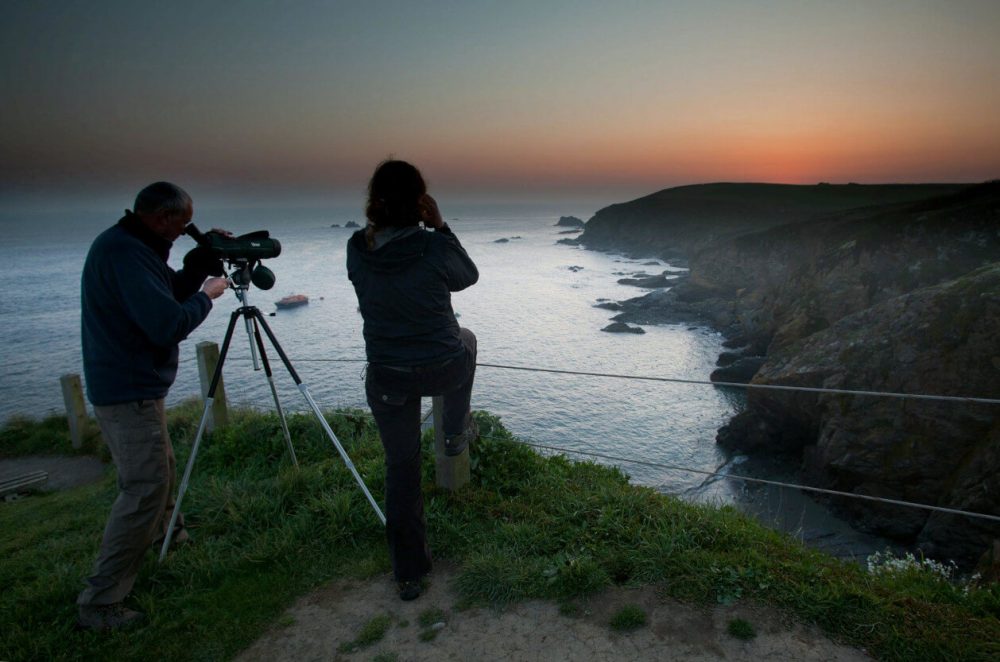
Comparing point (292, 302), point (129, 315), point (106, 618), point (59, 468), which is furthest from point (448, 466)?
point (292, 302)

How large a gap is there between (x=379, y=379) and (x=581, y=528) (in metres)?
2.07

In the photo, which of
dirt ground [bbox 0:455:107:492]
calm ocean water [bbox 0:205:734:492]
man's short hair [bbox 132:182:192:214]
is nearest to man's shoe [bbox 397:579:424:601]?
man's short hair [bbox 132:182:192:214]

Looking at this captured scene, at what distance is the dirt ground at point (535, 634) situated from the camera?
A: 3.05 m

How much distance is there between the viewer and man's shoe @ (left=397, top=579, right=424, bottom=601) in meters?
3.67

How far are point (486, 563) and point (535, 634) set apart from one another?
25.8 inches

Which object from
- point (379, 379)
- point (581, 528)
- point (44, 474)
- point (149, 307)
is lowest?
point (44, 474)

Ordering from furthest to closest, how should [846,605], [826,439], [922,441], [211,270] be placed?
1. [826,439]
2. [922,441]
3. [211,270]
4. [846,605]

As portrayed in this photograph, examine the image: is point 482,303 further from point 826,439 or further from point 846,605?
point 846,605

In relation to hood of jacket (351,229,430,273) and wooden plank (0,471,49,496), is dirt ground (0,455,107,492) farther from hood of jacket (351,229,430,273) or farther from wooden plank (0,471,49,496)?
hood of jacket (351,229,430,273)

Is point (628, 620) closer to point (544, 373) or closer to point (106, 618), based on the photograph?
point (106, 618)

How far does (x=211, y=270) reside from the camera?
406cm

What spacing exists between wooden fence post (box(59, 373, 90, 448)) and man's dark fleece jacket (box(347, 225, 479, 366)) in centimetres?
884

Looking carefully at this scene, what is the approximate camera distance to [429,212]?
10.6 ft

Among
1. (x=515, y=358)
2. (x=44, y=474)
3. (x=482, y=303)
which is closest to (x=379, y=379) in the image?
(x=44, y=474)
